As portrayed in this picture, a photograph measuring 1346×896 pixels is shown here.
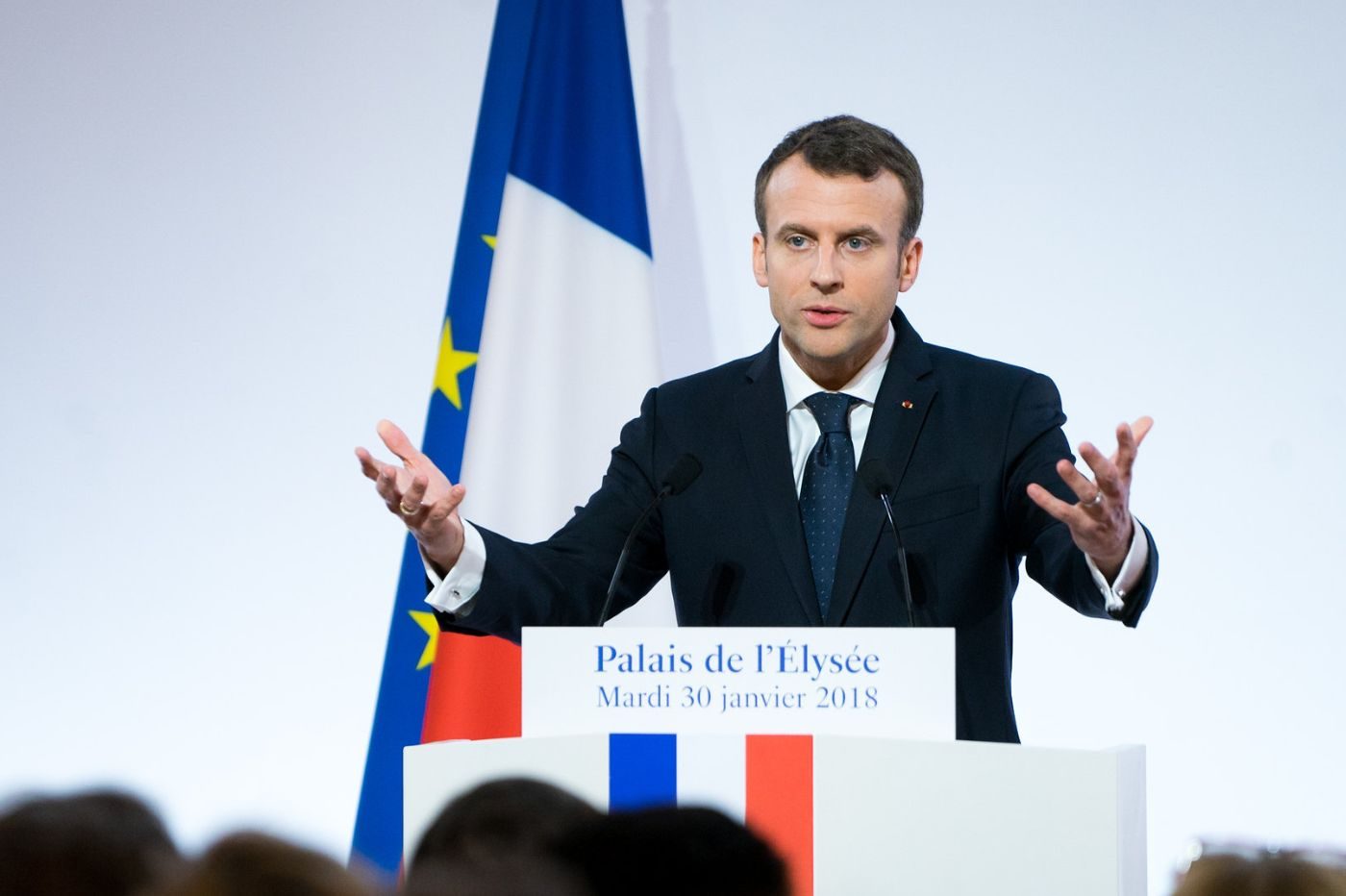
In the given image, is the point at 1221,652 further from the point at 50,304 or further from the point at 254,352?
the point at 50,304

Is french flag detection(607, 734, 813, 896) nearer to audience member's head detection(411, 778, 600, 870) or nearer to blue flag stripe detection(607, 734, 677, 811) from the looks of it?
blue flag stripe detection(607, 734, 677, 811)

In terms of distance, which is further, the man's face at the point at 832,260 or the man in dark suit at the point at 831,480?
the man's face at the point at 832,260

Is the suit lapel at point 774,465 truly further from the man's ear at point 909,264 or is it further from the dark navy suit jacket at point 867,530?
the man's ear at point 909,264

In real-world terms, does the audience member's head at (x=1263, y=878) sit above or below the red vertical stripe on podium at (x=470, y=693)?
below

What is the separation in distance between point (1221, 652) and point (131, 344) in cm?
307

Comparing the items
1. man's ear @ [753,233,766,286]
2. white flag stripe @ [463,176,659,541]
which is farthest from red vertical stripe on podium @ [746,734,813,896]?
white flag stripe @ [463,176,659,541]

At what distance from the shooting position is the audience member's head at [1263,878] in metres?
1.05

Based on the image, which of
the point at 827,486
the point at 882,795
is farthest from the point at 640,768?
the point at 827,486

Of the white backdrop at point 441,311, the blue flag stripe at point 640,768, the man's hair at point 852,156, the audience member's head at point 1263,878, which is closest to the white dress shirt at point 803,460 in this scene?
the man's hair at point 852,156

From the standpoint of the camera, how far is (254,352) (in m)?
4.71

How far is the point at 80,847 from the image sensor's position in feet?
3.76

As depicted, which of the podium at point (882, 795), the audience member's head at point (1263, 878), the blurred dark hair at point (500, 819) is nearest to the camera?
the audience member's head at point (1263, 878)

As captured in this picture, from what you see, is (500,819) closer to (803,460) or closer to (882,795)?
(882,795)

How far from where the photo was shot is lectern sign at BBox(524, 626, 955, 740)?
6.49 feet
